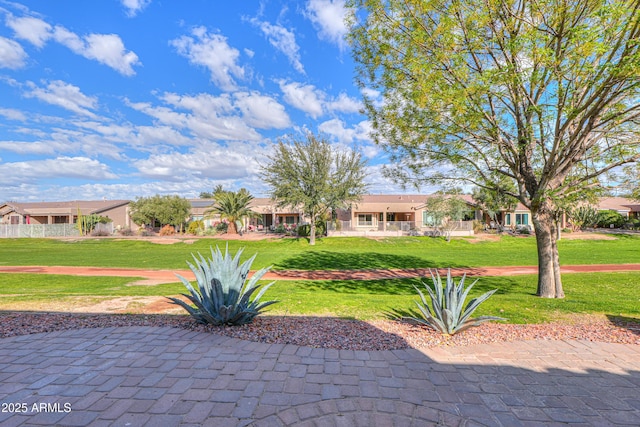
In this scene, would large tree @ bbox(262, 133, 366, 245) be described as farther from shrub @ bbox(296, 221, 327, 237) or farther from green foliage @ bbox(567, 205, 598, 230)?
green foliage @ bbox(567, 205, 598, 230)

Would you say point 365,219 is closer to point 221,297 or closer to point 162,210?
point 162,210

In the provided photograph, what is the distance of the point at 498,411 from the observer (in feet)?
9.52

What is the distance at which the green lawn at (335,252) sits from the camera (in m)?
17.2

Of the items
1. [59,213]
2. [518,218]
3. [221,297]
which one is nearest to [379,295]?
[221,297]

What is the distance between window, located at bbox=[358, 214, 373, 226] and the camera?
4025 centimetres

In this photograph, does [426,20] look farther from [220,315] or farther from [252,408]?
[252,408]

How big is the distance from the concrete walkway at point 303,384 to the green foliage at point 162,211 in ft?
114

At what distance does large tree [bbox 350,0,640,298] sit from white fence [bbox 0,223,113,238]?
37.8m

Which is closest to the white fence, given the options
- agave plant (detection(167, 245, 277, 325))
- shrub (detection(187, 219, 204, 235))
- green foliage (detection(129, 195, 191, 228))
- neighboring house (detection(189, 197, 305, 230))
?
green foliage (detection(129, 195, 191, 228))

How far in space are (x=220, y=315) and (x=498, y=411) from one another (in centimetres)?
384

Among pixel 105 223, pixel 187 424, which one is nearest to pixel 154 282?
pixel 187 424

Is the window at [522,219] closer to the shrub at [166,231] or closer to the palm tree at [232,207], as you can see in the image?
the palm tree at [232,207]

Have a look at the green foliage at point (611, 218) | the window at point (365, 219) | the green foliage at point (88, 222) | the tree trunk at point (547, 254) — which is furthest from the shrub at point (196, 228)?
the green foliage at point (611, 218)

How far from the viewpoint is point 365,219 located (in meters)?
40.9
